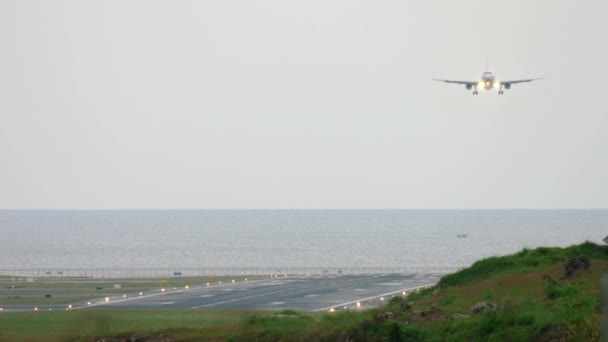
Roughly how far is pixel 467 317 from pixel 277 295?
171 ft

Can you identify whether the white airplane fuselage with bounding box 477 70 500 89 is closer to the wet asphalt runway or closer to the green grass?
the wet asphalt runway

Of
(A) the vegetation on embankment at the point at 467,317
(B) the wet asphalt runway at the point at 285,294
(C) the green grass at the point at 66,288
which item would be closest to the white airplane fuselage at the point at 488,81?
(B) the wet asphalt runway at the point at 285,294

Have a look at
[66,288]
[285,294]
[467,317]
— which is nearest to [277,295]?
[285,294]

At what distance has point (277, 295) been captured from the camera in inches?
3824

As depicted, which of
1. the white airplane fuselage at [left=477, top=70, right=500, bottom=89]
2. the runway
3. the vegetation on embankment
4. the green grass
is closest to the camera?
the vegetation on embankment

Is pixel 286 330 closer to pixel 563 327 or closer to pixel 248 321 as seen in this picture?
pixel 248 321

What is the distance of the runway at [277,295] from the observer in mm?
86562

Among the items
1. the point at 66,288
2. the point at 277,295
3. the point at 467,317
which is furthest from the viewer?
the point at 66,288

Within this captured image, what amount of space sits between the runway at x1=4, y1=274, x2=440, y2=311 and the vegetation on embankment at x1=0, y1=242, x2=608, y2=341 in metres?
18.1

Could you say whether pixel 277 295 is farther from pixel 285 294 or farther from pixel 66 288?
pixel 66 288

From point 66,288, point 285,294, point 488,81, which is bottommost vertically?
point 285,294

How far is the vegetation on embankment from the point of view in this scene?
138ft

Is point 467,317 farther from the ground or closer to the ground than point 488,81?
closer to the ground

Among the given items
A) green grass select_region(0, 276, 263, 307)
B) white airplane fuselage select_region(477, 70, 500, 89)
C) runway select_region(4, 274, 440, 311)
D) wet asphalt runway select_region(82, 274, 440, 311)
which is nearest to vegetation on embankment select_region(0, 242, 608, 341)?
runway select_region(4, 274, 440, 311)
